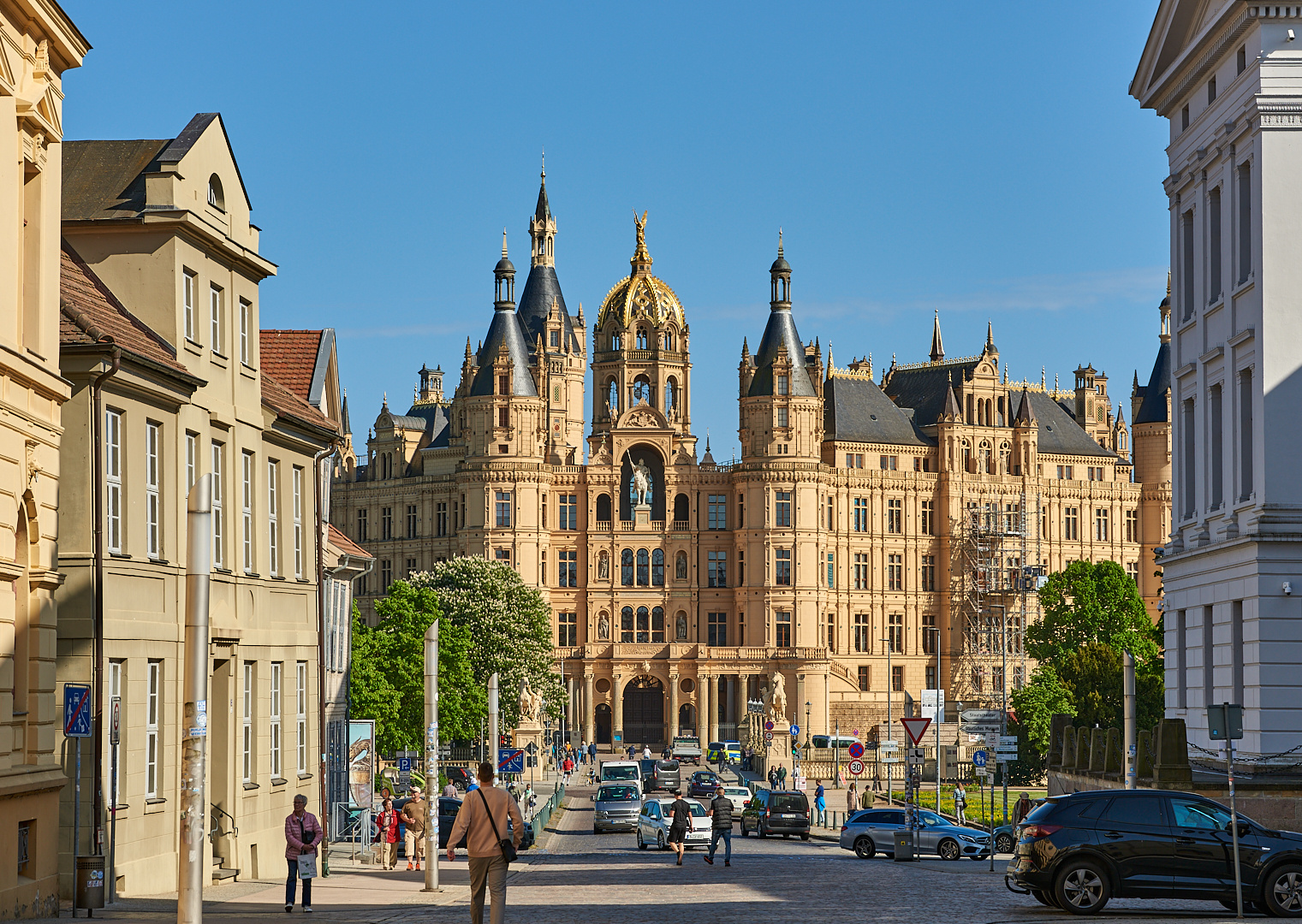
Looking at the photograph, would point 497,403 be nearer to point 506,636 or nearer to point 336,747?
point 506,636

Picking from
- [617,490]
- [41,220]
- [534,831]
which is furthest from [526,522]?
[41,220]

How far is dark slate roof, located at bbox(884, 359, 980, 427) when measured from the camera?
478 feet

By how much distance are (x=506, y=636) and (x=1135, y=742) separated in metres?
73.3

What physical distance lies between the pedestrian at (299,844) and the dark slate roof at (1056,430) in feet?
411

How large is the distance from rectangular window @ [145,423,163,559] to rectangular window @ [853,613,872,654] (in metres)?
114

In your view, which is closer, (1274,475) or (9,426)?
(9,426)

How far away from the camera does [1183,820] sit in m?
24.4

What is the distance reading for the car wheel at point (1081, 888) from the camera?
2422cm

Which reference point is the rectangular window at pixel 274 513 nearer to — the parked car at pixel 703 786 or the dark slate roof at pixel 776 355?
the parked car at pixel 703 786

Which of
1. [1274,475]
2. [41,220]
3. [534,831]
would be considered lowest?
[534,831]

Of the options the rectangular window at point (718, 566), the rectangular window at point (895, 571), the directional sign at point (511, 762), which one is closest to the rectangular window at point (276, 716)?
Answer: the directional sign at point (511, 762)

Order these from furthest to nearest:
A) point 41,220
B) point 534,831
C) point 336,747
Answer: point 534,831 < point 336,747 < point 41,220

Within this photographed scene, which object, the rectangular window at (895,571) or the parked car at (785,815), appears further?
the rectangular window at (895,571)

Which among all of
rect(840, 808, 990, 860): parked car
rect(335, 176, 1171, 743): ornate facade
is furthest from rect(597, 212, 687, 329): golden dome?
rect(840, 808, 990, 860): parked car
